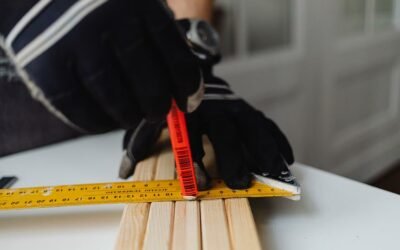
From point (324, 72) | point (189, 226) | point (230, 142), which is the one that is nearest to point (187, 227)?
point (189, 226)

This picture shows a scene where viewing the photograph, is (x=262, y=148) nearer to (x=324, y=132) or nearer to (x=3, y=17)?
(x=3, y=17)

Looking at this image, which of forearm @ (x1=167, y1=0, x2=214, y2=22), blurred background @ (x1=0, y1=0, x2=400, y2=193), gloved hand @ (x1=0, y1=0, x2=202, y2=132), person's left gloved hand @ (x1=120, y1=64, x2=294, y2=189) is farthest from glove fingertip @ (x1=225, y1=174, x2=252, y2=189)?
blurred background @ (x1=0, y1=0, x2=400, y2=193)

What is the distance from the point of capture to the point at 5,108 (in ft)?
1.93

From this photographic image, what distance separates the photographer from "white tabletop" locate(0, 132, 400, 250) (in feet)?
1.20

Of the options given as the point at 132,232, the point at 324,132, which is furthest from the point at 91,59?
the point at 324,132

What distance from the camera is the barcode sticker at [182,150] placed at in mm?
367

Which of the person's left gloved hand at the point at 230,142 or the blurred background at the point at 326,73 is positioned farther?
the blurred background at the point at 326,73

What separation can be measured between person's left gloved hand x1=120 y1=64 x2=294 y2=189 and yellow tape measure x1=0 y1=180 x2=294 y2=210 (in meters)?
0.01

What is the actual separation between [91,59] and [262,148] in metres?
0.21

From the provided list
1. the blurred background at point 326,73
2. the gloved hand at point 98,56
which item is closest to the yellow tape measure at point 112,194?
the gloved hand at point 98,56

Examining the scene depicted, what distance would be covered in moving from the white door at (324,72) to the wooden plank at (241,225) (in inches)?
31.5

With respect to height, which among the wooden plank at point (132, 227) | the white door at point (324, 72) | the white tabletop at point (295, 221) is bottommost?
the white door at point (324, 72)

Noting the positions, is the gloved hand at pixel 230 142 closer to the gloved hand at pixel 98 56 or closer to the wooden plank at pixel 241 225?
the wooden plank at pixel 241 225

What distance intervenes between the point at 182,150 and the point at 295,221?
118mm
